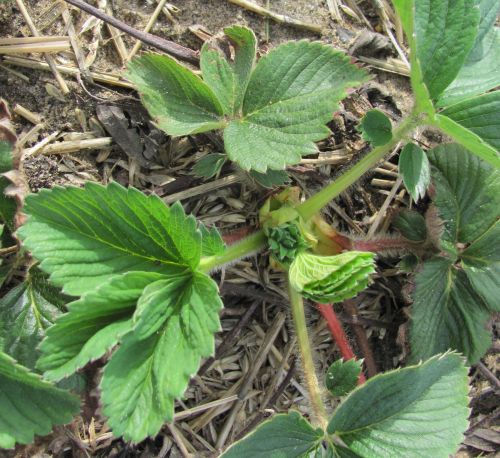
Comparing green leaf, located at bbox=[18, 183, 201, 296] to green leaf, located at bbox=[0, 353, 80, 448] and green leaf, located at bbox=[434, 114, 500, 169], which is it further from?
green leaf, located at bbox=[434, 114, 500, 169]

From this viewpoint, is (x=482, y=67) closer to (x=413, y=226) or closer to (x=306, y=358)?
(x=413, y=226)

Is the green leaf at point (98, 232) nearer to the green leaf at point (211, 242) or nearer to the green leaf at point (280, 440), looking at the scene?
the green leaf at point (211, 242)

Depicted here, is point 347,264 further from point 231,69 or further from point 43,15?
point 43,15

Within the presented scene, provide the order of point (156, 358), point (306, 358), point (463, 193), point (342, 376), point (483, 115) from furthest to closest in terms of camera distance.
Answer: point (463, 193) → point (306, 358) → point (342, 376) → point (483, 115) → point (156, 358)

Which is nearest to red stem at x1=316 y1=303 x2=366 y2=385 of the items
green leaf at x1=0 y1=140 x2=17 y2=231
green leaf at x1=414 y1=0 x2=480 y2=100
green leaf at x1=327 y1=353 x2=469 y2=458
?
green leaf at x1=327 y1=353 x2=469 y2=458

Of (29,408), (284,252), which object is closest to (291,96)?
(284,252)

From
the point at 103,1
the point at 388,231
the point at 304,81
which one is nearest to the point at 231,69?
the point at 304,81

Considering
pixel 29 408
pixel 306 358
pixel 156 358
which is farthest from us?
pixel 306 358
